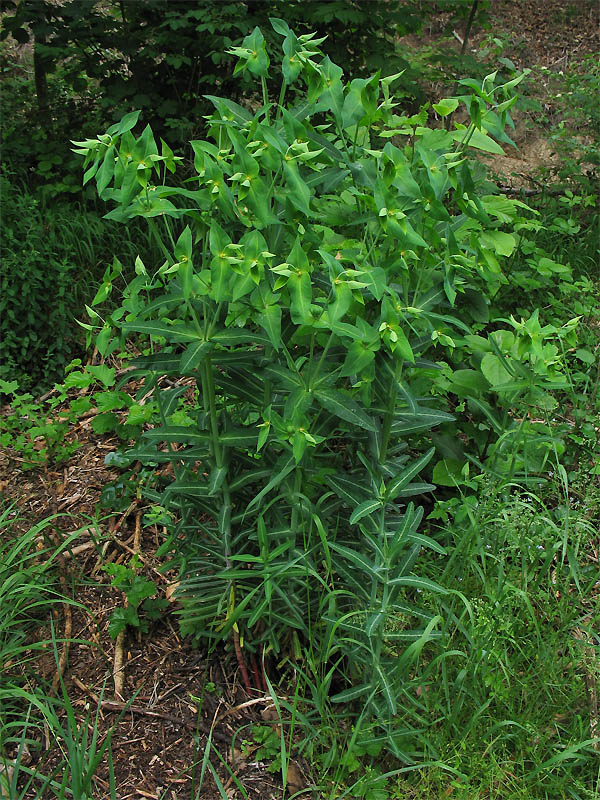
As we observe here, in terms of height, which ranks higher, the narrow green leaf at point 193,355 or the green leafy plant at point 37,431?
the narrow green leaf at point 193,355

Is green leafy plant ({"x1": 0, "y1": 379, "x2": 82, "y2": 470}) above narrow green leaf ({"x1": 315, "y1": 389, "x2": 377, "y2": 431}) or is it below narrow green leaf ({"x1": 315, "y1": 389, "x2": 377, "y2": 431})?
below

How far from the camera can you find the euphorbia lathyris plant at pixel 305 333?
1.63 metres

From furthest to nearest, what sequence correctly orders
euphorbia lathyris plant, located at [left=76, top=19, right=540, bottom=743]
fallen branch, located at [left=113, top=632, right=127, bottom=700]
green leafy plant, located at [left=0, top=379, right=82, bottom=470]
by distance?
green leafy plant, located at [left=0, top=379, right=82, bottom=470] < fallen branch, located at [left=113, top=632, right=127, bottom=700] < euphorbia lathyris plant, located at [left=76, top=19, right=540, bottom=743]

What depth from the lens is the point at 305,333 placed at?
1.72 meters

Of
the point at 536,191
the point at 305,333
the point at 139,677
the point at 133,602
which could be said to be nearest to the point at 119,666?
the point at 139,677

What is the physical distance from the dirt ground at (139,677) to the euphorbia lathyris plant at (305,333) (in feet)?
0.61

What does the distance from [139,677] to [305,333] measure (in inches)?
52.6

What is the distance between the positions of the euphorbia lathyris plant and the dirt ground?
0.61 feet

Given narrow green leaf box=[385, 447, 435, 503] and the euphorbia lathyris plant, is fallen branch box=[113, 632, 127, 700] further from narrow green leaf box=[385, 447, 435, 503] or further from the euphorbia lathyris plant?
narrow green leaf box=[385, 447, 435, 503]

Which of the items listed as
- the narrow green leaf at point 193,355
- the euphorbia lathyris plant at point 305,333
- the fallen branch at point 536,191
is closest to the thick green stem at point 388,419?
the euphorbia lathyris plant at point 305,333

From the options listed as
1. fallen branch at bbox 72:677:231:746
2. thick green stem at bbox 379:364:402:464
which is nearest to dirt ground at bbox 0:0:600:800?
fallen branch at bbox 72:677:231:746

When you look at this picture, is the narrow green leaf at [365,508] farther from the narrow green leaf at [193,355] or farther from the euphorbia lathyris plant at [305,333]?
the narrow green leaf at [193,355]

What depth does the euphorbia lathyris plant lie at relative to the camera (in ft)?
5.36

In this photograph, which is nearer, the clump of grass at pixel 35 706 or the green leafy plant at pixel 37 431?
the clump of grass at pixel 35 706
